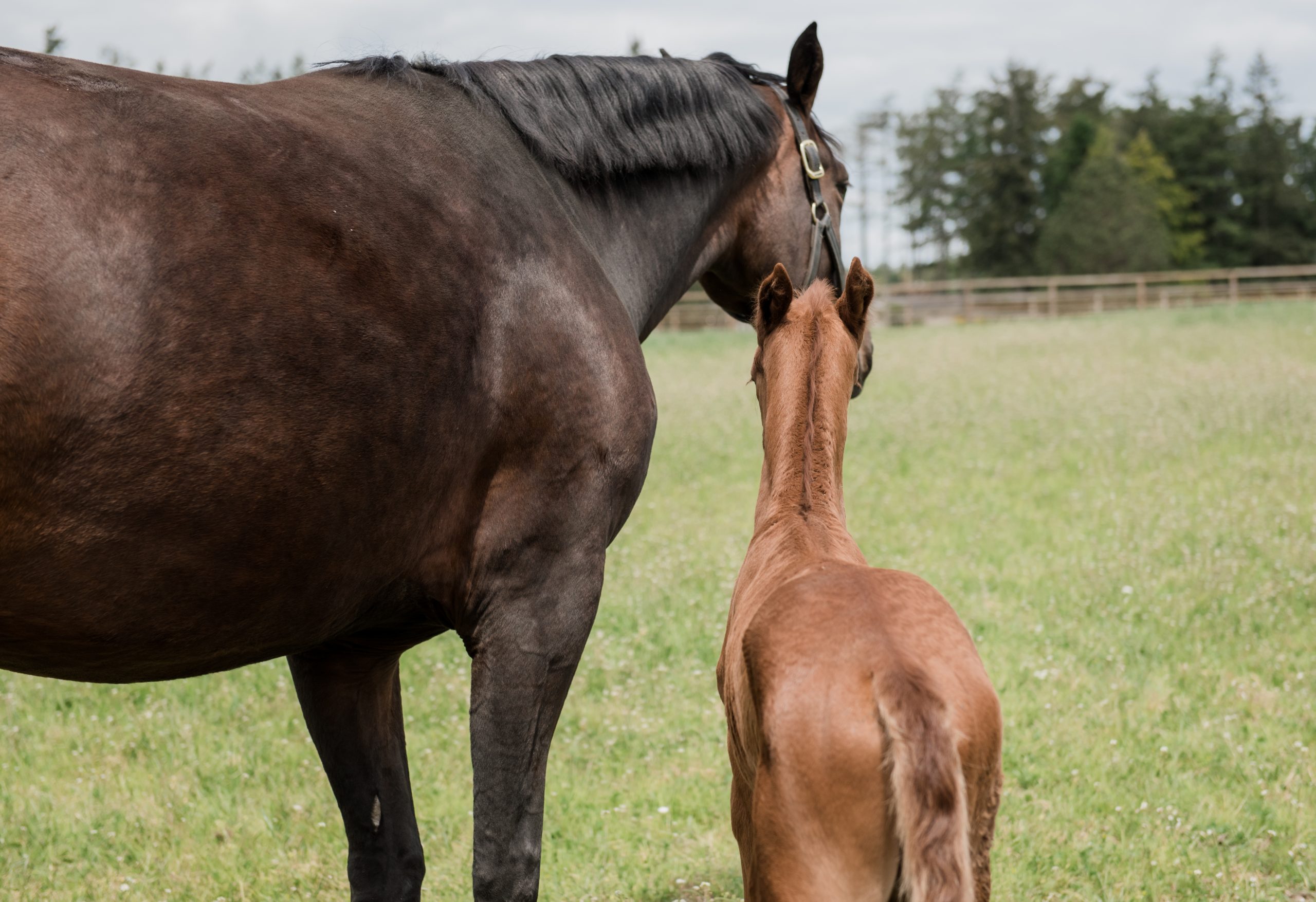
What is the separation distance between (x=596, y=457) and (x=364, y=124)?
0.94m

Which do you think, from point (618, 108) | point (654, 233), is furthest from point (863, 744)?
point (618, 108)

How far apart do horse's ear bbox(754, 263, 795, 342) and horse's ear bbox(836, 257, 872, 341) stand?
4.9 inches

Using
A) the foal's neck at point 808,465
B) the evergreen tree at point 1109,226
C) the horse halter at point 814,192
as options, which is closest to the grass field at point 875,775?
the foal's neck at point 808,465

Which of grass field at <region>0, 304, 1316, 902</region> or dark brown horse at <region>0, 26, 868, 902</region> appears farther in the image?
grass field at <region>0, 304, 1316, 902</region>

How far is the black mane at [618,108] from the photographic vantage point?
2.92 metres

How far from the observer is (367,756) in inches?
Answer: 114

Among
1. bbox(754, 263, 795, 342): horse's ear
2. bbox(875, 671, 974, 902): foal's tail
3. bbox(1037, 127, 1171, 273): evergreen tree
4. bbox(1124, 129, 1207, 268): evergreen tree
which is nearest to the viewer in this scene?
bbox(875, 671, 974, 902): foal's tail

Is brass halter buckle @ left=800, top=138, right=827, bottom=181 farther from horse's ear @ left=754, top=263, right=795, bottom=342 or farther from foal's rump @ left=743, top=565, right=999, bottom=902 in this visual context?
foal's rump @ left=743, top=565, right=999, bottom=902

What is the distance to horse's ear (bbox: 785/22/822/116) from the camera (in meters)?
3.67

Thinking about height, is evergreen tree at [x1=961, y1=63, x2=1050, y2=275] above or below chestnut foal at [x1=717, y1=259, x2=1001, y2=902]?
above

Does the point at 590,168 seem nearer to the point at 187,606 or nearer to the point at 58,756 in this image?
the point at 187,606

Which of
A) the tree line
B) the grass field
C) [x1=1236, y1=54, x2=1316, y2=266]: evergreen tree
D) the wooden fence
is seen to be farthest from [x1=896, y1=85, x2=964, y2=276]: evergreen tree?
the grass field

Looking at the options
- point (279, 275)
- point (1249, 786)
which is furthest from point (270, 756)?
point (1249, 786)

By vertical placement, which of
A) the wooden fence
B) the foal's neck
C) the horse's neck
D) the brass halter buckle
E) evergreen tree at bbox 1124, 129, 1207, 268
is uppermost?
evergreen tree at bbox 1124, 129, 1207, 268
